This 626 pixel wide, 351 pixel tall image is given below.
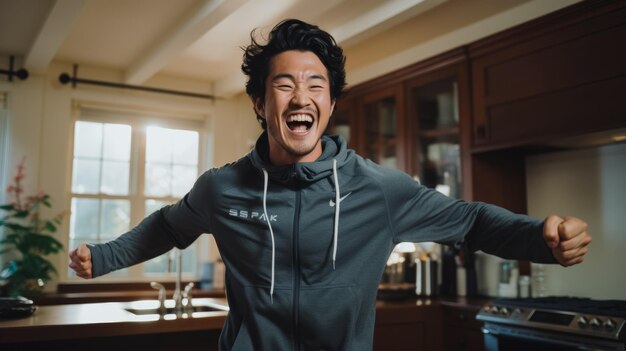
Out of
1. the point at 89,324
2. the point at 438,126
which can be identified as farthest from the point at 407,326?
the point at 89,324

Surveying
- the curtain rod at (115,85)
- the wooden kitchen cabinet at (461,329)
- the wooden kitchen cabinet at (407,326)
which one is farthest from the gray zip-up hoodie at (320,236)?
the curtain rod at (115,85)

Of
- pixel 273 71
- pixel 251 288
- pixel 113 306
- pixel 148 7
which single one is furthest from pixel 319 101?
pixel 148 7

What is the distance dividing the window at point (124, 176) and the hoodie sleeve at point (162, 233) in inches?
148

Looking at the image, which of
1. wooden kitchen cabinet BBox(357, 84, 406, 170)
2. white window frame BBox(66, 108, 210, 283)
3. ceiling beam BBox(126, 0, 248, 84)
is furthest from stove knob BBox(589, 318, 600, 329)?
white window frame BBox(66, 108, 210, 283)

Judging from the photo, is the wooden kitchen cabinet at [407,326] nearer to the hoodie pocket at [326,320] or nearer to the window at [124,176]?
the hoodie pocket at [326,320]

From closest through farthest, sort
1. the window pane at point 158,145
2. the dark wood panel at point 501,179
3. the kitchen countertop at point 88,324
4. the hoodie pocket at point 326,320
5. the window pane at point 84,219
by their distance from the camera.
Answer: the hoodie pocket at point 326,320, the kitchen countertop at point 88,324, the dark wood panel at point 501,179, the window pane at point 84,219, the window pane at point 158,145

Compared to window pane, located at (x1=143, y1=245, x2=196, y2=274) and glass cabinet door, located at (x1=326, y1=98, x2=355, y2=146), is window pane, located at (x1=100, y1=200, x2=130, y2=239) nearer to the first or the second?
window pane, located at (x1=143, y1=245, x2=196, y2=274)

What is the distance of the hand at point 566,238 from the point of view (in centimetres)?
107

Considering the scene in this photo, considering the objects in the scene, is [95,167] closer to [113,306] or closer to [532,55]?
[113,306]

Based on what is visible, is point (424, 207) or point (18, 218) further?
point (18, 218)

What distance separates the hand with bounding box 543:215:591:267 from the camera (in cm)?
107

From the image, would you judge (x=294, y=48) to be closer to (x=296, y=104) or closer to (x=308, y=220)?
(x=296, y=104)

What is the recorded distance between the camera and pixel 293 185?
1.41 metres

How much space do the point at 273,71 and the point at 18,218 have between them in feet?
12.9
